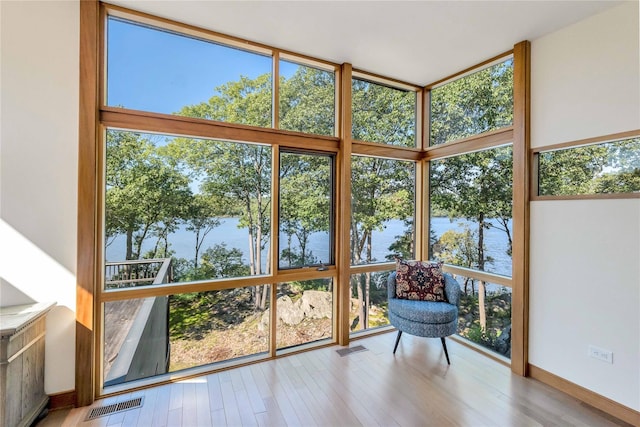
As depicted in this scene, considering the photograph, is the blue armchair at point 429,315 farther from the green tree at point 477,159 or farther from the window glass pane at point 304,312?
the window glass pane at point 304,312

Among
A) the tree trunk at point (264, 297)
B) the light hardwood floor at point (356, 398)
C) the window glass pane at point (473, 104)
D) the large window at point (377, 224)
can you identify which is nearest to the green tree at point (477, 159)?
the window glass pane at point (473, 104)

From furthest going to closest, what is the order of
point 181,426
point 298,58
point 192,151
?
point 298,58, point 192,151, point 181,426

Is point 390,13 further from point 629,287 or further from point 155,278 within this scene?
point 155,278

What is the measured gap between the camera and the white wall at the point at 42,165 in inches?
78.3

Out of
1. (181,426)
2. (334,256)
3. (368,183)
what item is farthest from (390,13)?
(181,426)

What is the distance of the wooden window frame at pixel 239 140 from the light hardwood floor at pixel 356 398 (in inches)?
12.5

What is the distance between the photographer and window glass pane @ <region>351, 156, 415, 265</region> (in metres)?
3.39

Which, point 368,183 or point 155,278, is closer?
point 155,278

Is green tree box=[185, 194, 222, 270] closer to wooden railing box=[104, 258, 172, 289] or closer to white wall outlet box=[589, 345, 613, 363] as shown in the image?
wooden railing box=[104, 258, 172, 289]

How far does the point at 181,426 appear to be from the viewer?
192 centimetres

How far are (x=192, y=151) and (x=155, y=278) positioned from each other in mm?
1160

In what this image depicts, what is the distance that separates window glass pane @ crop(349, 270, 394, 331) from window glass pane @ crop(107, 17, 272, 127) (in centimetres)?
207

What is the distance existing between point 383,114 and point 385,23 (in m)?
1.23

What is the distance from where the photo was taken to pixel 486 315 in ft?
9.98
